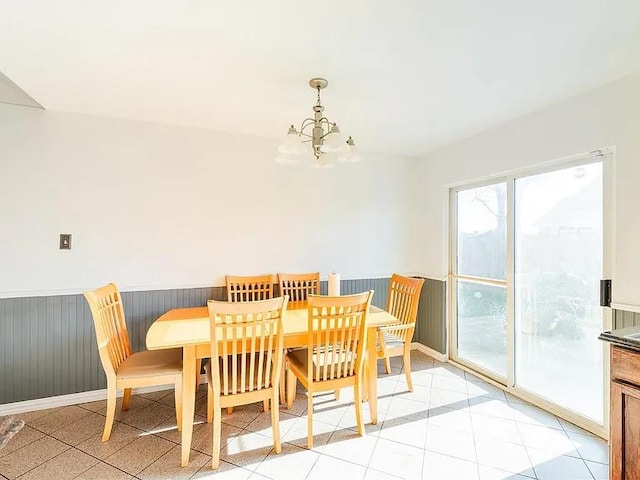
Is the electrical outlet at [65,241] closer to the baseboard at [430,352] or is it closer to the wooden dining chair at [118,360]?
the wooden dining chair at [118,360]

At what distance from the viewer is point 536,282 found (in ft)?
9.29

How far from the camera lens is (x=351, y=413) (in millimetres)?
2602

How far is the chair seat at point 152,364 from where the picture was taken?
7.32 ft

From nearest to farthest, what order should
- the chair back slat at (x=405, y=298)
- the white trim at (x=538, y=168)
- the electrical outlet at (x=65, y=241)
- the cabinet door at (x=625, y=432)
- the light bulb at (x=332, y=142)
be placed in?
the cabinet door at (x=625, y=432) → the light bulb at (x=332, y=142) → the white trim at (x=538, y=168) → the electrical outlet at (x=65, y=241) → the chair back slat at (x=405, y=298)

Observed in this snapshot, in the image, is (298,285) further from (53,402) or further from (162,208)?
(53,402)

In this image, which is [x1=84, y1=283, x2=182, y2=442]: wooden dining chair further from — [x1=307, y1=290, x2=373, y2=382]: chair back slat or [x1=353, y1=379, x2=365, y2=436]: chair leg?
[x1=353, y1=379, x2=365, y2=436]: chair leg

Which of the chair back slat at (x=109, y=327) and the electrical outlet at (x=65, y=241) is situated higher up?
the electrical outlet at (x=65, y=241)

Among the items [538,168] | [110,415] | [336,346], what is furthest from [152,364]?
[538,168]

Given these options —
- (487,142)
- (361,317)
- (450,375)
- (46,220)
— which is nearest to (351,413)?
Result: (361,317)

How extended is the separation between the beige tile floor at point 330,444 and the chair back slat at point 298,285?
0.96m

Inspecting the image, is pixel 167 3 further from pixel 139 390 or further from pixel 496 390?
pixel 496 390

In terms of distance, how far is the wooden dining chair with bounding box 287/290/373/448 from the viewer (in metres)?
2.15

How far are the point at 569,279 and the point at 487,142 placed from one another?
1.39 m

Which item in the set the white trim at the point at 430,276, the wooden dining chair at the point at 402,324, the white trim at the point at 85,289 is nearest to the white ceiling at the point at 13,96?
the white trim at the point at 85,289
